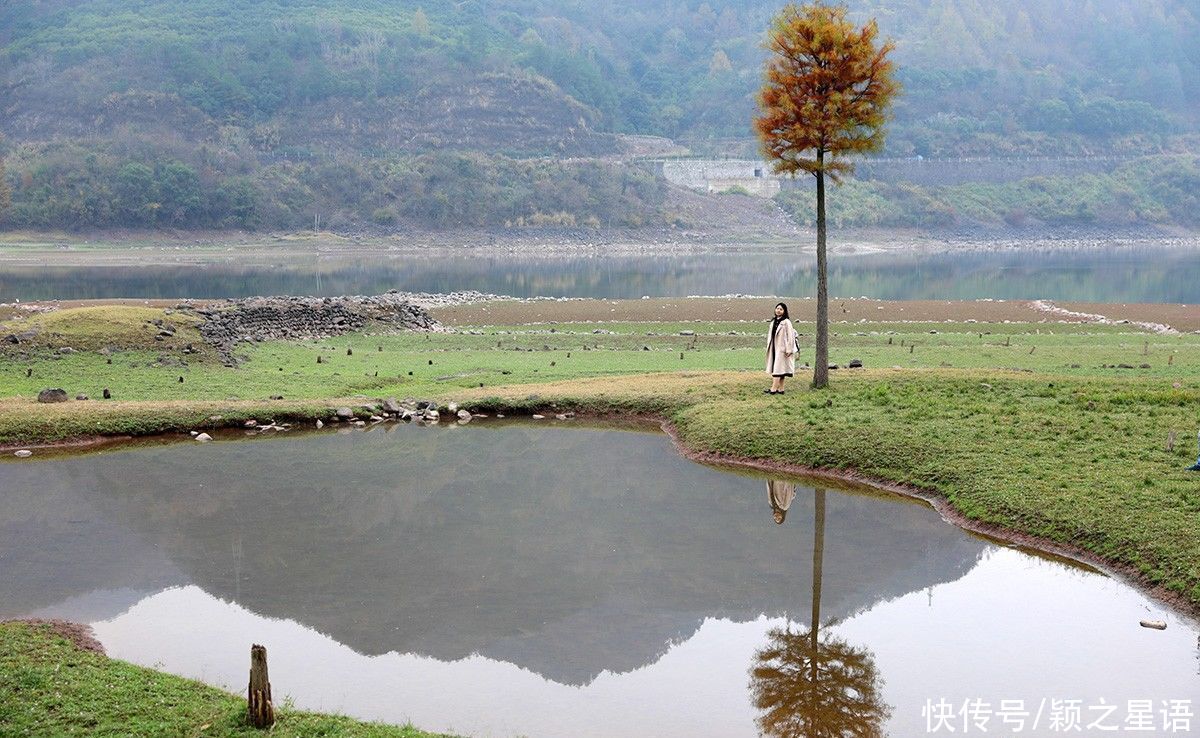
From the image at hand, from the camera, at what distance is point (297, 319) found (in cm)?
4697

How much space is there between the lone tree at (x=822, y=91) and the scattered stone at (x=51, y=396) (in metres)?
17.4

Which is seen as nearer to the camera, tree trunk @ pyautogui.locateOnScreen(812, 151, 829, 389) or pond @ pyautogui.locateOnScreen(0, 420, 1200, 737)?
pond @ pyautogui.locateOnScreen(0, 420, 1200, 737)

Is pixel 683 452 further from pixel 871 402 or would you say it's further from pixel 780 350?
pixel 871 402

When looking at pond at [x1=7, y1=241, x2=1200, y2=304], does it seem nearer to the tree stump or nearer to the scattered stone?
the scattered stone

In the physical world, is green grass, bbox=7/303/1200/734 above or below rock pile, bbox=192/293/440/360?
below

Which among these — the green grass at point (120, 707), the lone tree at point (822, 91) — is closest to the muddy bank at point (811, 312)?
the lone tree at point (822, 91)

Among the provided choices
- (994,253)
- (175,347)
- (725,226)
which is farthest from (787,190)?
(175,347)

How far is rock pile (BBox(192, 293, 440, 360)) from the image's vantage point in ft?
136

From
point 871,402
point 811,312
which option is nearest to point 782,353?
point 871,402

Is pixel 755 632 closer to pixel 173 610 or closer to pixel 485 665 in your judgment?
pixel 485 665

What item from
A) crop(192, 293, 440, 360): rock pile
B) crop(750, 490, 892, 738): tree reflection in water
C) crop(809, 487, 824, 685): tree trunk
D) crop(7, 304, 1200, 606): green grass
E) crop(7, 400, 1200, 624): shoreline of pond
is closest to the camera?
crop(750, 490, 892, 738): tree reflection in water

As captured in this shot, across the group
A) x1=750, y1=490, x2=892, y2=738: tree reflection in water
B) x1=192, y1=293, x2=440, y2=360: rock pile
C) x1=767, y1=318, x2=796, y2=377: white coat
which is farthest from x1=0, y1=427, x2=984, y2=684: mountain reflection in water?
x1=192, y1=293, x2=440, y2=360: rock pile

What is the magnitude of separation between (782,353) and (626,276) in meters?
73.8

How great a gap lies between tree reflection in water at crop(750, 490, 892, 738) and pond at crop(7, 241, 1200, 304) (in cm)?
6134
